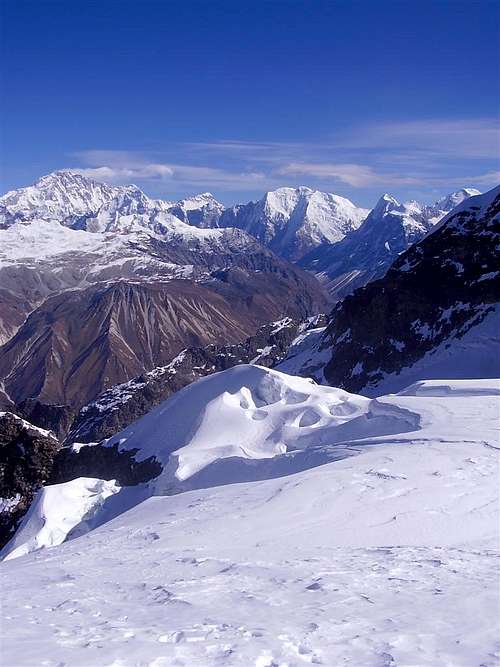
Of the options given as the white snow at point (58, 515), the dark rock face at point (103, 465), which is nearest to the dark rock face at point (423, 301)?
the dark rock face at point (103, 465)

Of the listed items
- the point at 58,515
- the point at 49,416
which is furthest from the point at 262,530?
the point at 49,416

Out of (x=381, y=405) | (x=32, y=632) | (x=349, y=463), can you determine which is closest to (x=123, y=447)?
(x=381, y=405)

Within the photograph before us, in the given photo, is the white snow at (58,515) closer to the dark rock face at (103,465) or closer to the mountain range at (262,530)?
the mountain range at (262,530)

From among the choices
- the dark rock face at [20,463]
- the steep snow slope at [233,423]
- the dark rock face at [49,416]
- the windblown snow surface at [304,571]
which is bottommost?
the dark rock face at [49,416]

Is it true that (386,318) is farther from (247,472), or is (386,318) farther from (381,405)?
(247,472)

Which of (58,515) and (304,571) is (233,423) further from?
(304,571)
